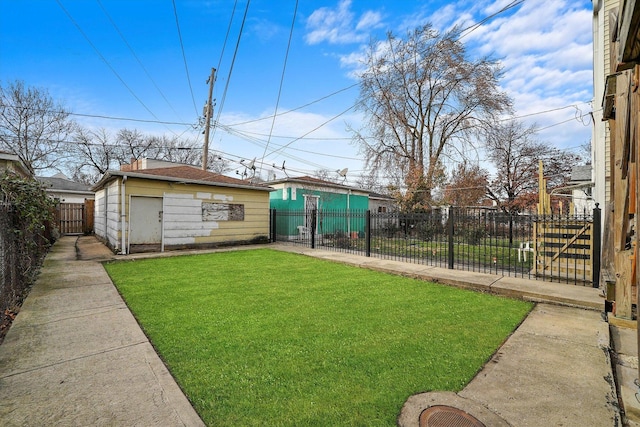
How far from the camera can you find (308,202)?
15672mm

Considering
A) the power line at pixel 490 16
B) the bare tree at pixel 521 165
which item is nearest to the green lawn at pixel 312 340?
the power line at pixel 490 16

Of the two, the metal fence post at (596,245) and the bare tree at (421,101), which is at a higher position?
the bare tree at (421,101)

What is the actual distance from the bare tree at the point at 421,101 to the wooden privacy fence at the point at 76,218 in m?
17.0

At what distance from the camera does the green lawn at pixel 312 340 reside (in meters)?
2.10

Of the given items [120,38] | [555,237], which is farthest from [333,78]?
[555,237]

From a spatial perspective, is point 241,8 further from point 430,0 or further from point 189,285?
point 189,285

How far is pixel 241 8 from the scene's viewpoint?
7.46 metres

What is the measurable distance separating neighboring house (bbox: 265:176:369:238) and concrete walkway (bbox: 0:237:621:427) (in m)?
9.78

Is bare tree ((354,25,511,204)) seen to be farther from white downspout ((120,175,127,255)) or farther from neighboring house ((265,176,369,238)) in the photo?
white downspout ((120,175,127,255))

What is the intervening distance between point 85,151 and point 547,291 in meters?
35.8

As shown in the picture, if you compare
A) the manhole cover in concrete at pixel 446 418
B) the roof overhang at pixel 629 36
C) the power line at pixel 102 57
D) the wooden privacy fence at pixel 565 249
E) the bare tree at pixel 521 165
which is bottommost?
the manhole cover in concrete at pixel 446 418

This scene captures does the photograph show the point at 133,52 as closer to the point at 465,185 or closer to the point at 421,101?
the point at 421,101

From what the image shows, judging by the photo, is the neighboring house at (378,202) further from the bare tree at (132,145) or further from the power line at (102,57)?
the bare tree at (132,145)

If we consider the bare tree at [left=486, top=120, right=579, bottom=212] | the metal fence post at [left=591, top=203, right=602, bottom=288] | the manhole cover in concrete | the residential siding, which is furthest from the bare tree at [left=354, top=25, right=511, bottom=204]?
the manhole cover in concrete
